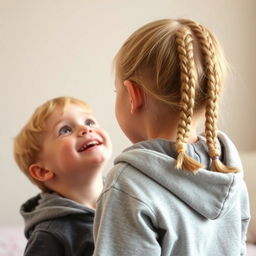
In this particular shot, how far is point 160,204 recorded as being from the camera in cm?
84

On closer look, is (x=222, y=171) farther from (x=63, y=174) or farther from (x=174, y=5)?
(x=174, y=5)

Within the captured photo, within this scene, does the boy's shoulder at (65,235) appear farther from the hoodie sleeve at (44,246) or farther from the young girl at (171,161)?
the young girl at (171,161)

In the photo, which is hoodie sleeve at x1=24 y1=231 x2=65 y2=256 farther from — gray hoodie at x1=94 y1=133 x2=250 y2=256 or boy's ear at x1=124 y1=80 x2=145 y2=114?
boy's ear at x1=124 y1=80 x2=145 y2=114

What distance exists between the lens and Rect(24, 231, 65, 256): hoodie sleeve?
108 centimetres

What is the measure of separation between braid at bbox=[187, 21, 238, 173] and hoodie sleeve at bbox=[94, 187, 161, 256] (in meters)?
0.18

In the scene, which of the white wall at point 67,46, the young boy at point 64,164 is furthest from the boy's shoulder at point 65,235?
the white wall at point 67,46

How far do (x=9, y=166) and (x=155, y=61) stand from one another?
154 cm

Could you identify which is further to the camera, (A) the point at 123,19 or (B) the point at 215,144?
(A) the point at 123,19

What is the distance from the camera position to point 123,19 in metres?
2.33

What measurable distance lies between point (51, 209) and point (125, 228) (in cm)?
38

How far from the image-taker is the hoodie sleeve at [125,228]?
83 cm

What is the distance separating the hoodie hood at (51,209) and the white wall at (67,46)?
106 cm

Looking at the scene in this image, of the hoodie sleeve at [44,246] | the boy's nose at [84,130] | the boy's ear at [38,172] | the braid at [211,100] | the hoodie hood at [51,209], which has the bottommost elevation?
the hoodie sleeve at [44,246]

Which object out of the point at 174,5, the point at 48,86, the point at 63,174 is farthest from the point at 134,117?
the point at 174,5
